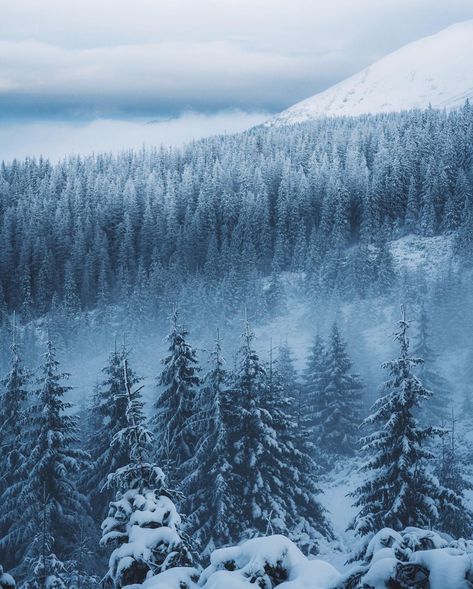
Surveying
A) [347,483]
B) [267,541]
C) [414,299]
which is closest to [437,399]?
[347,483]

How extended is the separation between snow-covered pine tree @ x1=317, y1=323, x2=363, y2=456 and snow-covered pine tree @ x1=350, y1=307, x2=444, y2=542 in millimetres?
18359

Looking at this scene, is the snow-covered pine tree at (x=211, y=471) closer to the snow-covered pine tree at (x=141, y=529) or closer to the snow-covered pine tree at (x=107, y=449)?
the snow-covered pine tree at (x=107, y=449)

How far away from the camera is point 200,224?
3600 inches

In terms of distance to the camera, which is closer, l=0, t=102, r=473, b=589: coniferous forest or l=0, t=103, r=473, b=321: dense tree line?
l=0, t=102, r=473, b=589: coniferous forest

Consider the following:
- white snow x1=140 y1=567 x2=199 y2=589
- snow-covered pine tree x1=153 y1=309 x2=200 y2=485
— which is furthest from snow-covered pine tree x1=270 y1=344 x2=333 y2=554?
white snow x1=140 y1=567 x2=199 y2=589

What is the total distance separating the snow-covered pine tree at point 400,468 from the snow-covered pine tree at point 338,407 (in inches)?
723

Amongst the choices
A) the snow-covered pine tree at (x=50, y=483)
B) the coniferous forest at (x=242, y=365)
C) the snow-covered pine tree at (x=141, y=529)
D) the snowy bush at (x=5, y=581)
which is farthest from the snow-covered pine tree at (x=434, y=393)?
the snowy bush at (x=5, y=581)

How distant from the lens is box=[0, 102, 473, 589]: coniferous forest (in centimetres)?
961

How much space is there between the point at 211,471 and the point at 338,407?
1776cm

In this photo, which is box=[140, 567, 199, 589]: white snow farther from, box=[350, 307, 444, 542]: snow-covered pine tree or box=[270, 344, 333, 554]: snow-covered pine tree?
box=[270, 344, 333, 554]: snow-covered pine tree

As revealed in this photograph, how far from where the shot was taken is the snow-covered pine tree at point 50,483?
17.2m

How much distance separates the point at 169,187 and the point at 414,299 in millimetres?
60184

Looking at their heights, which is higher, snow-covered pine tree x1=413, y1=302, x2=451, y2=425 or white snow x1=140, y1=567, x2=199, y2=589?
white snow x1=140, y1=567, x2=199, y2=589

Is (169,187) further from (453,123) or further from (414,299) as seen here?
(453,123)
